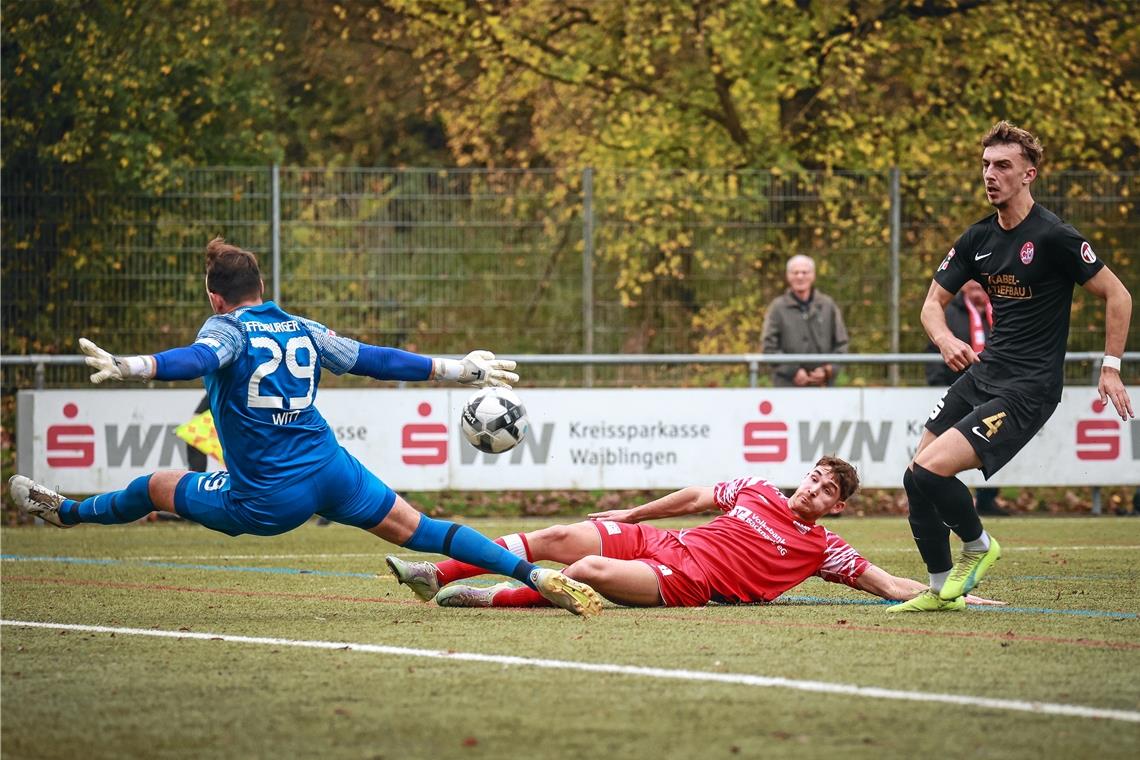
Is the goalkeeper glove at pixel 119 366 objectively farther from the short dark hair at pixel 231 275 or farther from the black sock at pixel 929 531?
the black sock at pixel 929 531

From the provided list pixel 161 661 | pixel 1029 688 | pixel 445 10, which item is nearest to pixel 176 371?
pixel 161 661

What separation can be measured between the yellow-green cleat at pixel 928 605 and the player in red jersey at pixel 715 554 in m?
0.04

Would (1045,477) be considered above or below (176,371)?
below

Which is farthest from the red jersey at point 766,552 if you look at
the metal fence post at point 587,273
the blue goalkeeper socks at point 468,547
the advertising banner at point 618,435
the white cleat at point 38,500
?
the metal fence post at point 587,273

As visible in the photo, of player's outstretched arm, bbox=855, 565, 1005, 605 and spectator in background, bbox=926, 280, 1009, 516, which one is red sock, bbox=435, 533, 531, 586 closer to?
player's outstretched arm, bbox=855, 565, 1005, 605

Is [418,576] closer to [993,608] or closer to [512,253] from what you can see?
[993,608]

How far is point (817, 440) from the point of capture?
1459 cm

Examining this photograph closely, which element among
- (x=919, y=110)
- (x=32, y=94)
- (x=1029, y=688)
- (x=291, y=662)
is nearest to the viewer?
(x=1029, y=688)

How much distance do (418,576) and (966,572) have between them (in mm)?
2606

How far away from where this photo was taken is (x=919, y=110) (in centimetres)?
2116

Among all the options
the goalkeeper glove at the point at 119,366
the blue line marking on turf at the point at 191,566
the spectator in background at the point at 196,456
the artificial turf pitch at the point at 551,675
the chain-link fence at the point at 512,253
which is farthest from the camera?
the chain-link fence at the point at 512,253

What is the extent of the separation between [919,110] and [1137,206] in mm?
5046

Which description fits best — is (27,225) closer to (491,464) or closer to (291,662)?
(491,464)

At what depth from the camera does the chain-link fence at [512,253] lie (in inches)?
616
